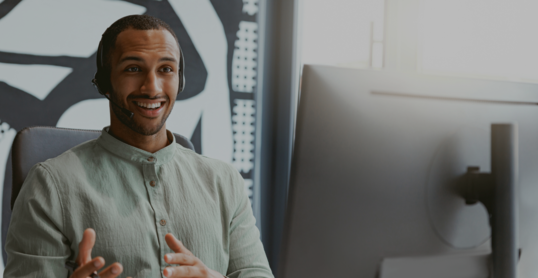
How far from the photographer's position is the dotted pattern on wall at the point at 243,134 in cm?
209

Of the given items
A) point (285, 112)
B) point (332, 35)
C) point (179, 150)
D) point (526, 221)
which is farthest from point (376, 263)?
point (332, 35)

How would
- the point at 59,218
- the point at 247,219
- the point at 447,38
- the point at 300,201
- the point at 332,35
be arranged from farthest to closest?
the point at 447,38 → the point at 332,35 → the point at 247,219 → the point at 59,218 → the point at 300,201

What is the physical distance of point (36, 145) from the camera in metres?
1.08

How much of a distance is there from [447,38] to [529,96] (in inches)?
73.5

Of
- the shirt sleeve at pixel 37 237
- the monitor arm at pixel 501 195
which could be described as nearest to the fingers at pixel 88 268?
the shirt sleeve at pixel 37 237

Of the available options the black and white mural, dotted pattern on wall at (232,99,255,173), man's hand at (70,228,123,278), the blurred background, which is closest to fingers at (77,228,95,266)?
man's hand at (70,228,123,278)

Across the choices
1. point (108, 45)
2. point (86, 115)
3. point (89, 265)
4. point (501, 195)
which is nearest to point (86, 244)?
point (89, 265)

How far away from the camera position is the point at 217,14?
204cm

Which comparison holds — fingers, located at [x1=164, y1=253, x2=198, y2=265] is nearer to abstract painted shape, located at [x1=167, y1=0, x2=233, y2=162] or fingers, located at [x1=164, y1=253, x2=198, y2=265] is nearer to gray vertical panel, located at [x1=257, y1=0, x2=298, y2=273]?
abstract painted shape, located at [x1=167, y1=0, x2=233, y2=162]

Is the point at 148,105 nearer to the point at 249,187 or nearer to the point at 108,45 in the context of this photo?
the point at 108,45

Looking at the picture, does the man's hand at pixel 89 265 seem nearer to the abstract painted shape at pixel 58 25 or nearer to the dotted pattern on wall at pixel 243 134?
the abstract painted shape at pixel 58 25

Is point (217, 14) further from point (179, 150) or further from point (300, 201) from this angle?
point (300, 201)

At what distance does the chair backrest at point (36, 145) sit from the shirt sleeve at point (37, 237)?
124 mm

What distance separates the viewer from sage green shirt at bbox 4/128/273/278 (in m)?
0.91
